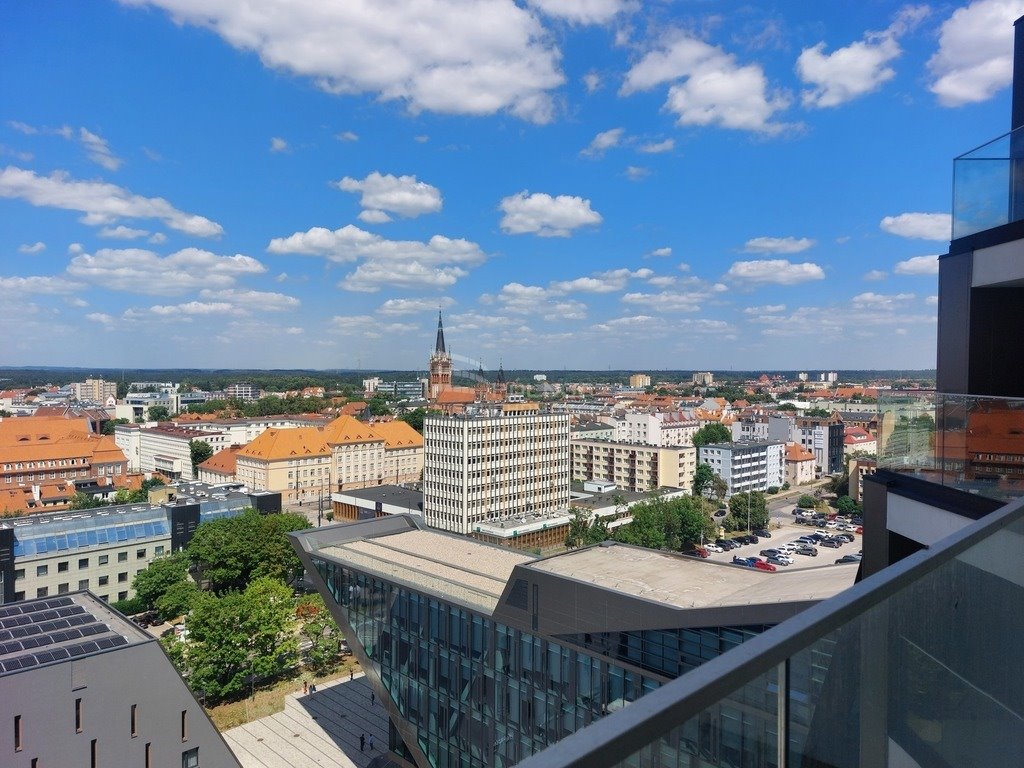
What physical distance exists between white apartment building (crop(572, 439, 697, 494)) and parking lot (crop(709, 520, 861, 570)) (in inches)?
400

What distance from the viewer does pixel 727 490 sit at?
185ft

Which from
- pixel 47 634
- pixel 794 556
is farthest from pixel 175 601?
pixel 794 556


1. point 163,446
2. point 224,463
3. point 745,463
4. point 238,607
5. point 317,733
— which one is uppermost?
point 745,463

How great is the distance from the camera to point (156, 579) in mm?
28391

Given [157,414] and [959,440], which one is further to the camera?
[157,414]

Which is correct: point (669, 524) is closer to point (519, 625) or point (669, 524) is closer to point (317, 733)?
point (317, 733)

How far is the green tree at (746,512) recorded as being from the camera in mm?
45781

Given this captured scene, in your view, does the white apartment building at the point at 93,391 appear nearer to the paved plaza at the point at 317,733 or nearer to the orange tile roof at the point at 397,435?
the orange tile roof at the point at 397,435

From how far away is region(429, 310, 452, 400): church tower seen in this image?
3187 inches

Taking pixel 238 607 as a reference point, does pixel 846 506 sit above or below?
below

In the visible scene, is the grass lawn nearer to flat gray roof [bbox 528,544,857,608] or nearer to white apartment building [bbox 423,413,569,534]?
flat gray roof [bbox 528,544,857,608]

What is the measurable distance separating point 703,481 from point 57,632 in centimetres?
4873

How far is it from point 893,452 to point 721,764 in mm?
4866

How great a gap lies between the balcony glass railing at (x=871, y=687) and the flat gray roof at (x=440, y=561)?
39.5 feet
